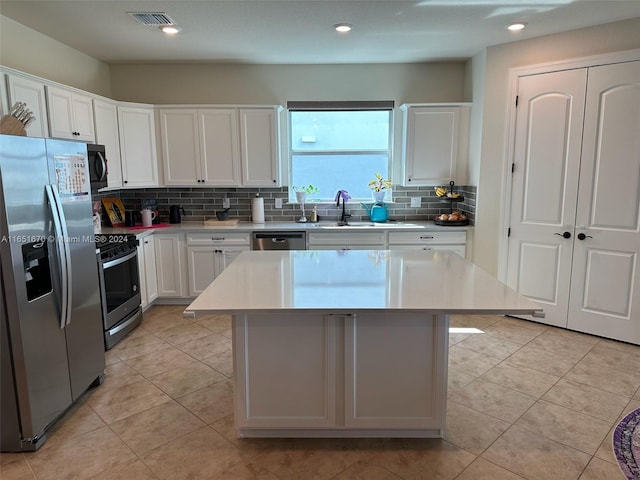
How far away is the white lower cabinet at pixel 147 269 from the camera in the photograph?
414 cm

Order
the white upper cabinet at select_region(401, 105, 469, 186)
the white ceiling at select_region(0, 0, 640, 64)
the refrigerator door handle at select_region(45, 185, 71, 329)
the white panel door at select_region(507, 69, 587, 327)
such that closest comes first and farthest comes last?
the refrigerator door handle at select_region(45, 185, 71, 329), the white ceiling at select_region(0, 0, 640, 64), the white panel door at select_region(507, 69, 587, 327), the white upper cabinet at select_region(401, 105, 469, 186)

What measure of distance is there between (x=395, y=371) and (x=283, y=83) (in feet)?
12.0

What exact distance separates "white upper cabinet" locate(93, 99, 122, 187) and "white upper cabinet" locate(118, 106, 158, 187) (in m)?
0.06

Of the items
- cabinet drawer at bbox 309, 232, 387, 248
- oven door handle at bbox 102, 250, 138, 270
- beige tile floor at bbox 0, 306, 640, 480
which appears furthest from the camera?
cabinet drawer at bbox 309, 232, 387, 248

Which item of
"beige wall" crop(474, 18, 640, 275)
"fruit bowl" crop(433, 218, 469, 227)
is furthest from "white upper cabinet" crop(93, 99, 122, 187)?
"beige wall" crop(474, 18, 640, 275)

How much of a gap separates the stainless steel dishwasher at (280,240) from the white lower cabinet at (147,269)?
3.43 feet

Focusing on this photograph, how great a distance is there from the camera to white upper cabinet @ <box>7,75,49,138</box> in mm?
2867

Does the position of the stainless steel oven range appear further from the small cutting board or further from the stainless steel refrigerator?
the small cutting board

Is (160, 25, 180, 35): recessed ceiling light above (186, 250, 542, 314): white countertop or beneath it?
above

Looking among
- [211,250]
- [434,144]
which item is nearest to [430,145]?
[434,144]

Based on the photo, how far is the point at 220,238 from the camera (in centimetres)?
446

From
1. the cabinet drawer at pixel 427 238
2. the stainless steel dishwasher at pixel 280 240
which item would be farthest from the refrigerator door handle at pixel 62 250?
the cabinet drawer at pixel 427 238

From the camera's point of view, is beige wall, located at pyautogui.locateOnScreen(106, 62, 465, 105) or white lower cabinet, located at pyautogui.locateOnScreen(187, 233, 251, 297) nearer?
white lower cabinet, located at pyautogui.locateOnScreen(187, 233, 251, 297)

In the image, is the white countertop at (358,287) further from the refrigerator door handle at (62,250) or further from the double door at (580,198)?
the double door at (580,198)
